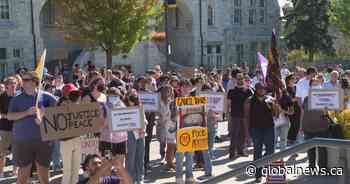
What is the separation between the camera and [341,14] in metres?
45.1

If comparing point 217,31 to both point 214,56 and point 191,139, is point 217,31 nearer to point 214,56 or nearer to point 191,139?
point 214,56

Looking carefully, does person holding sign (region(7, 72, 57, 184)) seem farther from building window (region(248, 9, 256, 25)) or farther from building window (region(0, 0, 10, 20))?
building window (region(248, 9, 256, 25))

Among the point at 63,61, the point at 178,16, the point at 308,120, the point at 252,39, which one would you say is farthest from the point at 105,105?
the point at 252,39

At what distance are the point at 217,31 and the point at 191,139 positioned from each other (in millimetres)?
33847

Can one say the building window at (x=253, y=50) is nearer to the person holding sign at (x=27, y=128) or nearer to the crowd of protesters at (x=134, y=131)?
the crowd of protesters at (x=134, y=131)

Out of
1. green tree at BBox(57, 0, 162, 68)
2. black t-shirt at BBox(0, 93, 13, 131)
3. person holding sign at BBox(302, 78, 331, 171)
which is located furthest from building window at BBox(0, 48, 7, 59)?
person holding sign at BBox(302, 78, 331, 171)

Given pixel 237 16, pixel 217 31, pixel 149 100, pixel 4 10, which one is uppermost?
pixel 237 16

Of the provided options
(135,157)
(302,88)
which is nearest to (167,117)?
(135,157)

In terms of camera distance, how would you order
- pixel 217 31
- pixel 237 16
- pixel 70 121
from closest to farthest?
1. pixel 70 121
2. pixel 217 31
3. pixel 237 16

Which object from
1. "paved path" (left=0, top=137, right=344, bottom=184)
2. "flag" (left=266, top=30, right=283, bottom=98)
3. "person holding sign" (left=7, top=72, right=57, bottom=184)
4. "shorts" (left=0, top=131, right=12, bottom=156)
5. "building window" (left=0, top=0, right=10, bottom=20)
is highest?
"building window" (left=0, top=0, right=10, bottom=20)

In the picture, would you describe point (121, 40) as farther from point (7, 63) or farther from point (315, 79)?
point (315, 79)

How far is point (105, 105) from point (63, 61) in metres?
28.8

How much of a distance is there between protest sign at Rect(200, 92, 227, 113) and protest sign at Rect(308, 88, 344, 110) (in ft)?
5.33

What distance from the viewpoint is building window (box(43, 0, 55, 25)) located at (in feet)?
122
